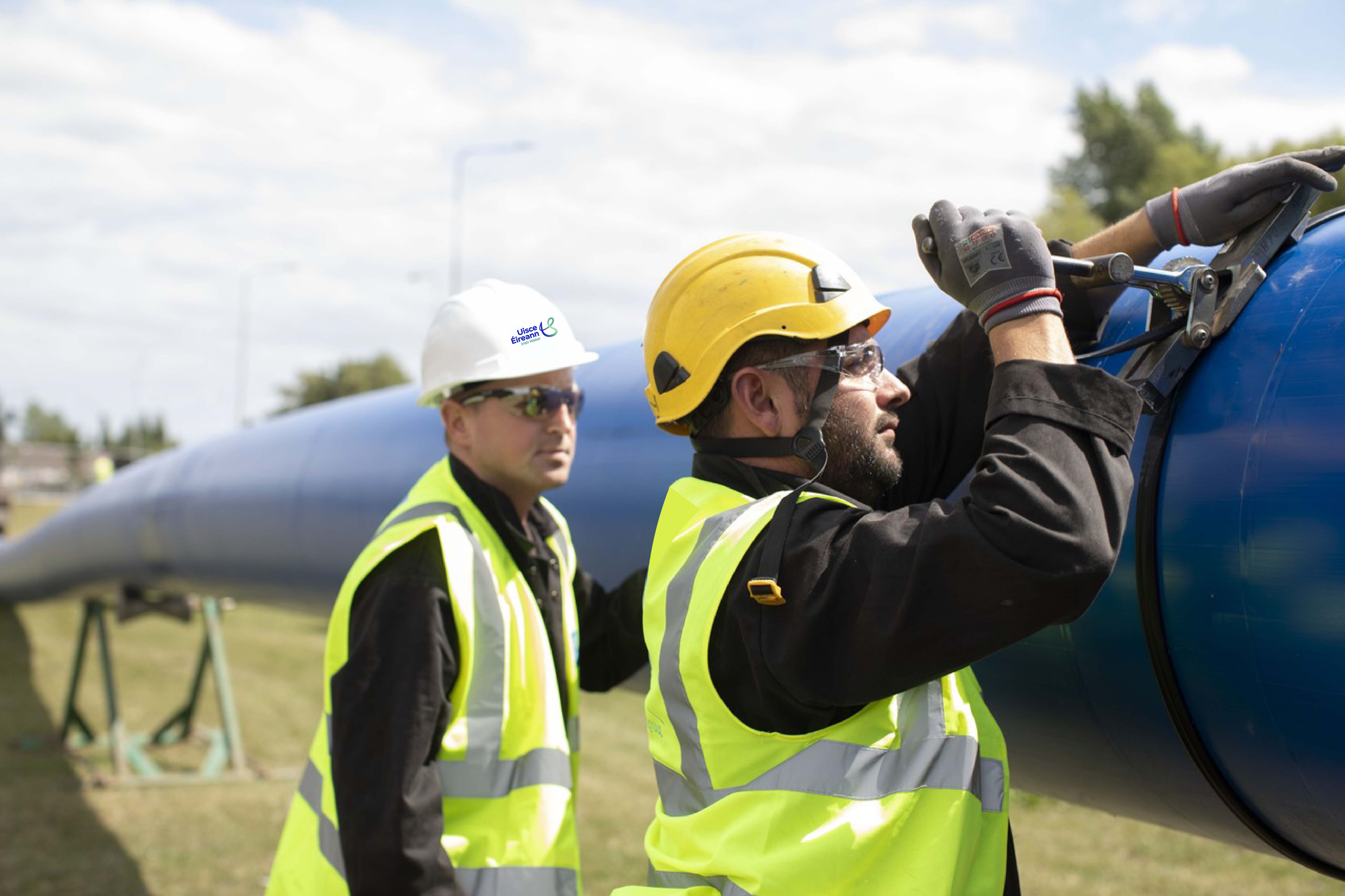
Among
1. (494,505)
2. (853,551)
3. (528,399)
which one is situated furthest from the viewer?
(528,399)

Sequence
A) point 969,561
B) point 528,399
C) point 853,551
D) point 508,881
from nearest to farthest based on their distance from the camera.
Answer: point 969,561
point 853,551
point 508,881
point 528,399

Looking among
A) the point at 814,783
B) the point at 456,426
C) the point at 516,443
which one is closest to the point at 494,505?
the point at 516,443

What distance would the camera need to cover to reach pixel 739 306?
6.09 ft

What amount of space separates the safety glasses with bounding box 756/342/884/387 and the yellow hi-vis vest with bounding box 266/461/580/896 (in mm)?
1027

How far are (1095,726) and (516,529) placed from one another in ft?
4.51

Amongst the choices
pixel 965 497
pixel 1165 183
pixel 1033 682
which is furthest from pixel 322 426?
pixel 1165 183

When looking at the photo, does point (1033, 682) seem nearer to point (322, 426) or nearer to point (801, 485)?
point (801, 485)

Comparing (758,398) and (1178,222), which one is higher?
(1178,222)

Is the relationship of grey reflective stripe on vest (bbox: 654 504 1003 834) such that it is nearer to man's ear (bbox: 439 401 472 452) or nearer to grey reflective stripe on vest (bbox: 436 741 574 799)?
grey reflective stripe on vest (bbox: 436 741 574 799)

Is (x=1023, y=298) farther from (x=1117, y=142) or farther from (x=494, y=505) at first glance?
(x=1117, y=142)

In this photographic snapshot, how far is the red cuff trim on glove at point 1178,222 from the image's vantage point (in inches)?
73.1

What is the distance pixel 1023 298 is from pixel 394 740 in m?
1.50

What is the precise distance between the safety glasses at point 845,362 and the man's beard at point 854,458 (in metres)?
0.07

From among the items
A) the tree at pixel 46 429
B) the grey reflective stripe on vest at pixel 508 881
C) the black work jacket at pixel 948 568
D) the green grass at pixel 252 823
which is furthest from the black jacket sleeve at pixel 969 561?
the tree at pixel 46 429
